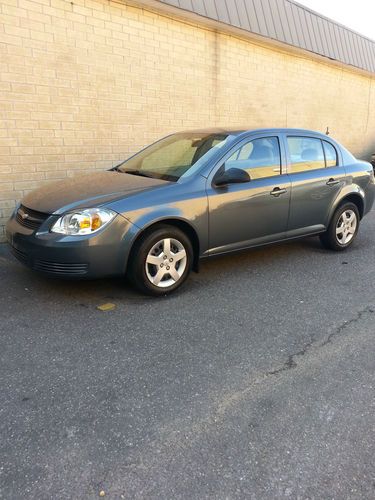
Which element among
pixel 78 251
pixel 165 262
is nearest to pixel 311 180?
pixel 165 262

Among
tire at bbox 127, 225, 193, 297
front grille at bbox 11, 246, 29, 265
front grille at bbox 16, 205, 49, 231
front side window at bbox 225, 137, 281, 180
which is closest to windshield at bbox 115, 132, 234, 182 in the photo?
front side window at bbox 225, 137, 281, 180

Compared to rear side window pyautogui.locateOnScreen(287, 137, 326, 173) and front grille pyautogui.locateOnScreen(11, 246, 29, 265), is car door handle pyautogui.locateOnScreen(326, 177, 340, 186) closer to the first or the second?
rear side window pyautogui.locateOnScreen(287, 137, 326, 173)

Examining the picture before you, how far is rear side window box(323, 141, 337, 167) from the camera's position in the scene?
5421 mm

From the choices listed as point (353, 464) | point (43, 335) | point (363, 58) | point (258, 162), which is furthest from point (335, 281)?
point (363, 58)

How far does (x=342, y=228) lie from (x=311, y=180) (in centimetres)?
100

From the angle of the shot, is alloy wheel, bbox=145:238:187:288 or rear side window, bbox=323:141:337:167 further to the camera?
rear side window, bbox=323:141:337:167

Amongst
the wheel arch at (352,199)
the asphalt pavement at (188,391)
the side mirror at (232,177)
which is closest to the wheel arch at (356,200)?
the wheel arch at (352,199)

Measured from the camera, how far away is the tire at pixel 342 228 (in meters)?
5.53

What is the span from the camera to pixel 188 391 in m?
2.62

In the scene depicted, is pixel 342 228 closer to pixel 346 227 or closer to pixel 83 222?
pixel 346 227

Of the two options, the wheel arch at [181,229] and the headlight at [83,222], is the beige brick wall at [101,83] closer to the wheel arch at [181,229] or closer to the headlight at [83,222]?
the headlight at [83,222]

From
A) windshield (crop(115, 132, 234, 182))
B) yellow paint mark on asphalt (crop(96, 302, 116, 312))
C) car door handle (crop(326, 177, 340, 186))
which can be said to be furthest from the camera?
car door handle (crop(326, 177, 340, 186))

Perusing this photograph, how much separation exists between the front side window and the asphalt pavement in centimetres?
127

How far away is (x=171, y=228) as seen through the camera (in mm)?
4012
